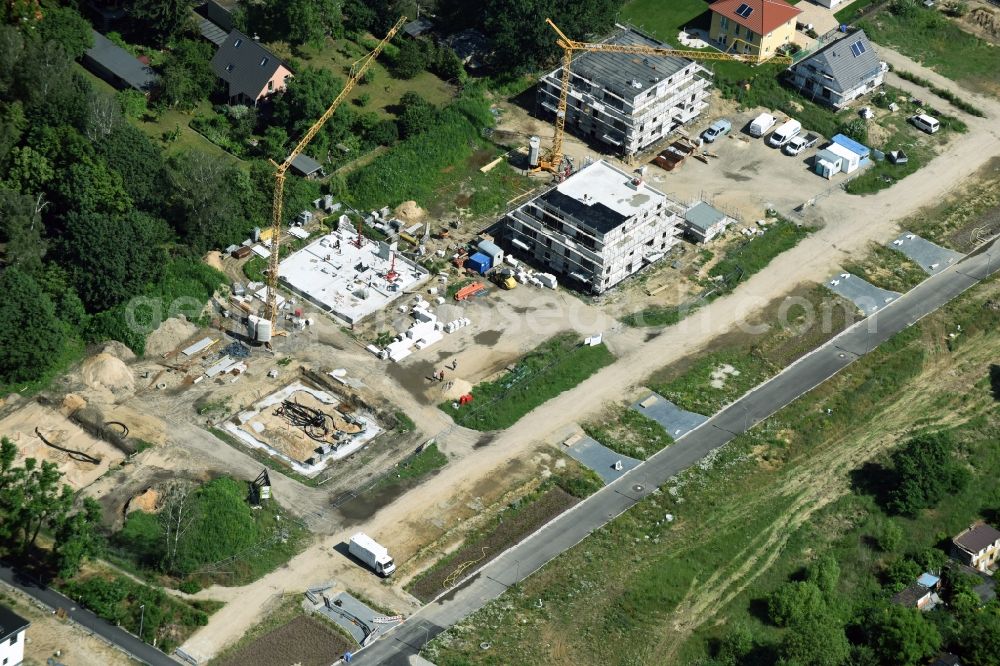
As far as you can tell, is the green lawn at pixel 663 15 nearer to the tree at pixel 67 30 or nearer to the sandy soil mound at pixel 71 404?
the tree at pixel 67 30

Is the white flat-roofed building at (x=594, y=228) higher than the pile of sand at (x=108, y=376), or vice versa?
the white flat-roofed building at (x=594, y=228)

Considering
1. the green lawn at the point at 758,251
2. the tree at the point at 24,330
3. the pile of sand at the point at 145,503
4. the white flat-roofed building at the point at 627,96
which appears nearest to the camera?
the pile of sand at the point at 145,503

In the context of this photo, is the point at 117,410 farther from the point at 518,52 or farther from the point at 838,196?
the point at 838,196

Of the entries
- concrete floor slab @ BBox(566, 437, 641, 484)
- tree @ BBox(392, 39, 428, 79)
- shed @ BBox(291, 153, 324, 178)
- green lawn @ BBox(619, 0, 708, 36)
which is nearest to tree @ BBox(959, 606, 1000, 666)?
concrete floor slab @ BBox(566, 437, 641, 484)

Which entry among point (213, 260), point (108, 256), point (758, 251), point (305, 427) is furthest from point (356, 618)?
point (758, 251)

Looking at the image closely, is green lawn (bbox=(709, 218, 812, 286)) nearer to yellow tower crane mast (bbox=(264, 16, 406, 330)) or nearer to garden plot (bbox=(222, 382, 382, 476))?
garden plot (bbox=(222, 382, 382, 476))

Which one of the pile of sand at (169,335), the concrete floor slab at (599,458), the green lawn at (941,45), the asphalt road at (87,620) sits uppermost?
the green lawn at (941,45)

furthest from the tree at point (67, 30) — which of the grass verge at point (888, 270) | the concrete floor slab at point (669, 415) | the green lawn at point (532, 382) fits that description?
the grass verge at point (888, 270)
